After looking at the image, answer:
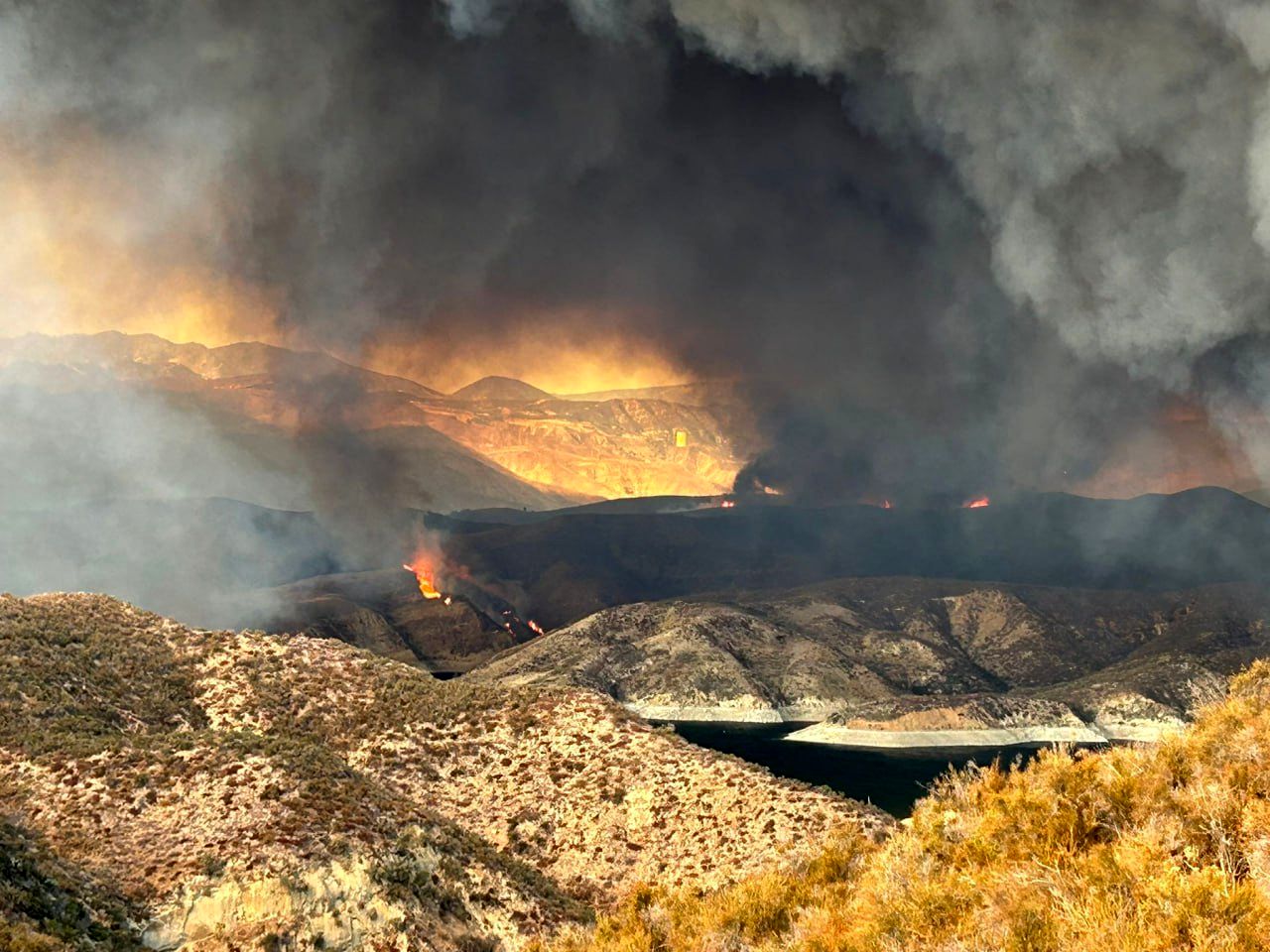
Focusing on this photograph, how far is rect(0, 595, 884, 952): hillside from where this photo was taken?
40.7 metres

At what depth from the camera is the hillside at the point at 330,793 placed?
40.7m

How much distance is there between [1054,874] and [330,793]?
135 ft

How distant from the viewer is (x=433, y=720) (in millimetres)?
70562

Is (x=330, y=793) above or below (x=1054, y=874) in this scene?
below

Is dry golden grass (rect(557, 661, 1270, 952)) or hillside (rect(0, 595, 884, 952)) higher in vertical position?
dry golden grass (rect(557, 661, 1270, 952))

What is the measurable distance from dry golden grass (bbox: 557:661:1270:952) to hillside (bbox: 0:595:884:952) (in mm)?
16397

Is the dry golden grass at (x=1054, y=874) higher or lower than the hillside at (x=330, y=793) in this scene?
higher

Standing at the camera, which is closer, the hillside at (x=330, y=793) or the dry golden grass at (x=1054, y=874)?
the dry golden grass at (x=1054, y=874)

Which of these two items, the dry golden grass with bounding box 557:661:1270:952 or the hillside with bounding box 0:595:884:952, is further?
the hillside with bounding box 0:595:884:952

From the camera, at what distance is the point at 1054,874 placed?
15328 mm

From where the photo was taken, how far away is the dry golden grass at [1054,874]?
12.3 meters

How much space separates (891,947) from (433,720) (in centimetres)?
5997

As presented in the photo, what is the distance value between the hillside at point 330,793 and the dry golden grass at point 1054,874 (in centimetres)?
1640

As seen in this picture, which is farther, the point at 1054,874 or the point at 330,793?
the point at 330,793
